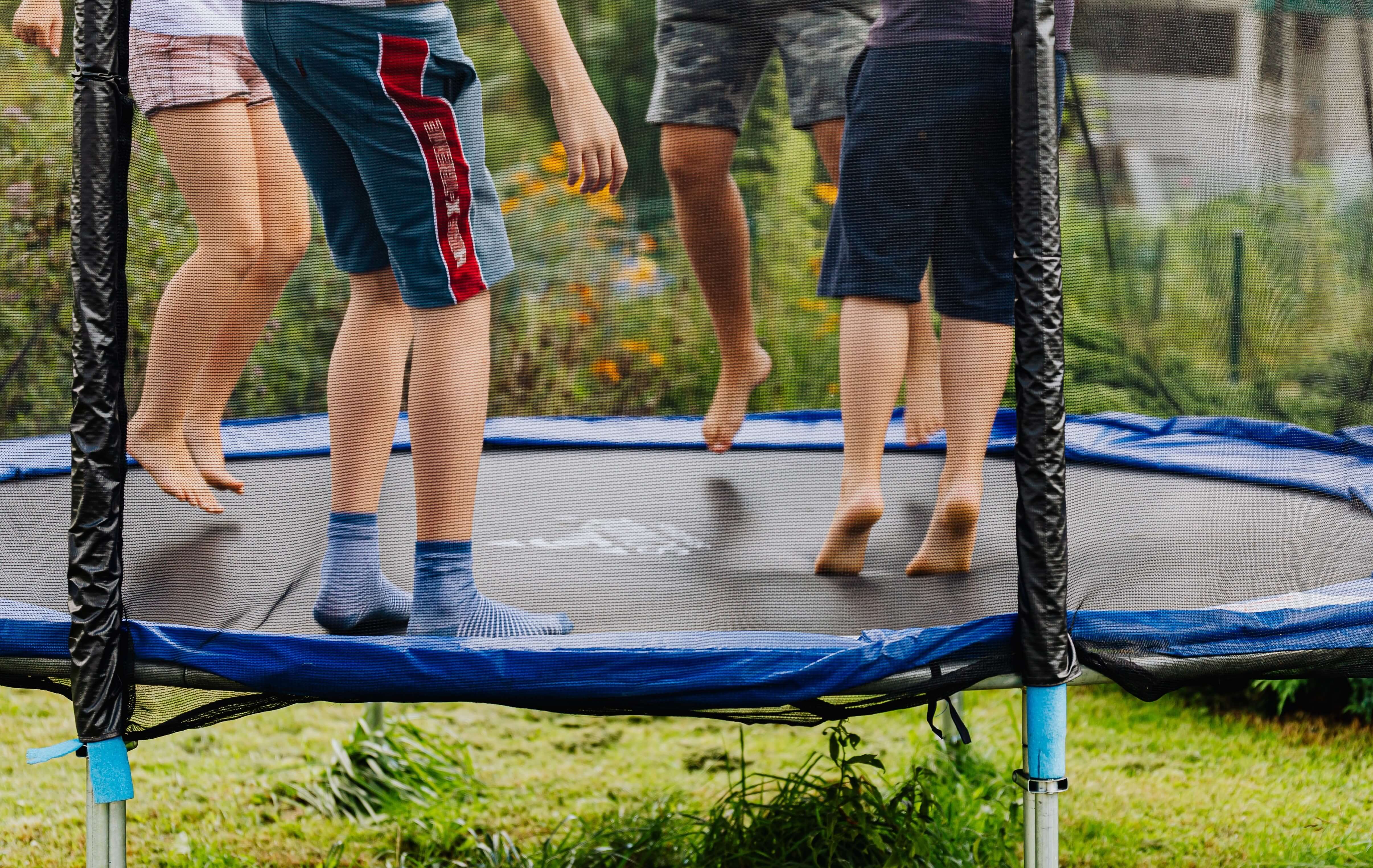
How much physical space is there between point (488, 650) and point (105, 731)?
400 millimetres

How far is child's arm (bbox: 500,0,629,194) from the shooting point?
1.28m

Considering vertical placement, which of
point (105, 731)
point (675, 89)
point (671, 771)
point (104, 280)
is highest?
point (675, 89)

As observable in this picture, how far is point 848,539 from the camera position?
146 cm

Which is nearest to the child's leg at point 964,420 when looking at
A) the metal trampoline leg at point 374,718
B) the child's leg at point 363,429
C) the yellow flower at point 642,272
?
the yellow flower at point 642,272

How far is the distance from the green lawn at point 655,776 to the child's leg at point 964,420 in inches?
30.5

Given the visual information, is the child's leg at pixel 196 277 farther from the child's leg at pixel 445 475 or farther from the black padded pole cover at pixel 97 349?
the child's leg at pixel 445 475

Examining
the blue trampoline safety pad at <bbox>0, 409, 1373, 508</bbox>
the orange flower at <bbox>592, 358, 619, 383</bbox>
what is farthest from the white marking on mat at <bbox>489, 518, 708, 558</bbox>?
the orange flower at <bbox>592, 358, 619, 383</bbox>

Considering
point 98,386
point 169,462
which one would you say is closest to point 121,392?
point 98,386

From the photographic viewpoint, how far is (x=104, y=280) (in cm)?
121

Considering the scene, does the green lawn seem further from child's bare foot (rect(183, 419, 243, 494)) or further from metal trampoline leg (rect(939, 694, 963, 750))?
child's bare foot (rect(183, 419, 243, 494))

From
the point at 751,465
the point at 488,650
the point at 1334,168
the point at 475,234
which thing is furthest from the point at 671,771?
the point at 1334,168

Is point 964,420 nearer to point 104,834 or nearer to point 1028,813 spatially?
point 1028,813

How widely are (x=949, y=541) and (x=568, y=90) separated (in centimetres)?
69

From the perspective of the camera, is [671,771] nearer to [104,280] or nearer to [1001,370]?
[1001,370]
